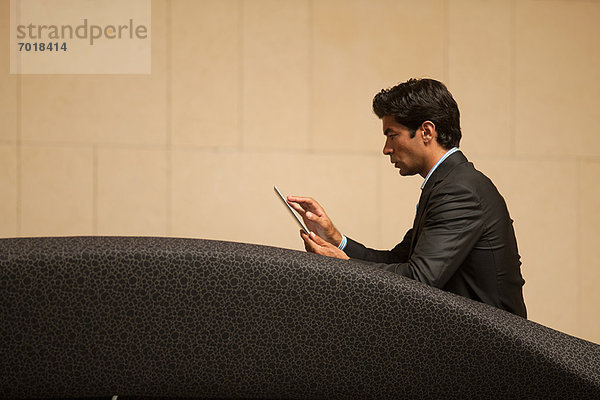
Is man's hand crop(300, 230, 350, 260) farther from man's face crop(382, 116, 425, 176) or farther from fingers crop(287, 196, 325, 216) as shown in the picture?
man's face crop(382, 116, 425, 176)

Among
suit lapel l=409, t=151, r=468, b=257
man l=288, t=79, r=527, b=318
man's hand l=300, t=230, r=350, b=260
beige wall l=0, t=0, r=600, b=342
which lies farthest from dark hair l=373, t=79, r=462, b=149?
beige wall l=0, t=0, r=600, b=342

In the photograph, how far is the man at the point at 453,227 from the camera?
1.29 metres

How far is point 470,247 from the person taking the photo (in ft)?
4.39

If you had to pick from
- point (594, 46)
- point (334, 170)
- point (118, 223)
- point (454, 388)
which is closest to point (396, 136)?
point (334, 170)

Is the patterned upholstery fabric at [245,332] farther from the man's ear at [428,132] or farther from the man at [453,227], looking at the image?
the man's ear at [428,132]

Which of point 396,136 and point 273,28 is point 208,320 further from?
point 273,28

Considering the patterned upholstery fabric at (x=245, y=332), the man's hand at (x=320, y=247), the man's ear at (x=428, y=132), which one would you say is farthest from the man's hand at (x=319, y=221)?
the patterned upholstery fabric at (x=245, y=332)

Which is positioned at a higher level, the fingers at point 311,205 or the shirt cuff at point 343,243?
the fingers at point 311,205

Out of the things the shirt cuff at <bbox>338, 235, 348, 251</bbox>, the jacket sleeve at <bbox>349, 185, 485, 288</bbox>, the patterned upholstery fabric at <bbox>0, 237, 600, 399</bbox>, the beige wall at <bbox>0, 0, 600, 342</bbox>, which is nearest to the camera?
the patterned upholstery fabric at <bbox>0, 237, 600, 399</bbox>

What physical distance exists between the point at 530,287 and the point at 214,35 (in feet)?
7.22

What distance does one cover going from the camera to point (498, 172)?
3219 millimetres

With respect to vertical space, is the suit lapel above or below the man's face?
below

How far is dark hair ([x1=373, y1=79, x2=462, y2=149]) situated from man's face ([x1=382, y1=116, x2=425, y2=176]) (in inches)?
0.9

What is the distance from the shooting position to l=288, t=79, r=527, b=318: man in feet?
4.25
